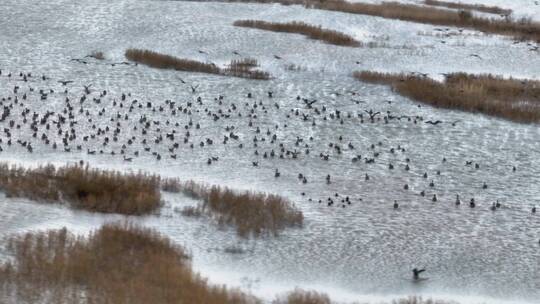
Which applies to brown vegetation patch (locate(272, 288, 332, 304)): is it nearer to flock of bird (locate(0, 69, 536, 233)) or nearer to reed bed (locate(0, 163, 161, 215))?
reed bed (locate(0, 163, 161, 215))

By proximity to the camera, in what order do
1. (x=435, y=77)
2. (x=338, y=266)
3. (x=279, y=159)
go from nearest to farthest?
(x=338, y=266), (x=279, y=159), (x=435, y=77)

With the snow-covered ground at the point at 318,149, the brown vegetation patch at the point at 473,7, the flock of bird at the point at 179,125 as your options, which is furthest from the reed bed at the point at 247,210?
the brown vegetation patch at the point at 473,7

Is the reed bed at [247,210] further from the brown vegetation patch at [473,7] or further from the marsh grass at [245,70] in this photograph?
the brown vegetation patch at [473,7]

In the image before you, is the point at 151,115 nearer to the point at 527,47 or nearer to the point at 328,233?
the point at 328,233

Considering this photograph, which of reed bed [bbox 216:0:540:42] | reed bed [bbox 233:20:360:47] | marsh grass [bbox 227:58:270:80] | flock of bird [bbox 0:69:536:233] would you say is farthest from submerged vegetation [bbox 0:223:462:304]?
reed bed [bbox 216:0:540:42]

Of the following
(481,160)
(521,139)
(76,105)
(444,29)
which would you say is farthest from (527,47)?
(76,105)

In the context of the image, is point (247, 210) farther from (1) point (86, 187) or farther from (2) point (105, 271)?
(2) point (105, 271)

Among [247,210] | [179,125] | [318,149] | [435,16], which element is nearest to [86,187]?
[247,210]

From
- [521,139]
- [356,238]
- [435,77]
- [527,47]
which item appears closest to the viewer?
[356,238]
